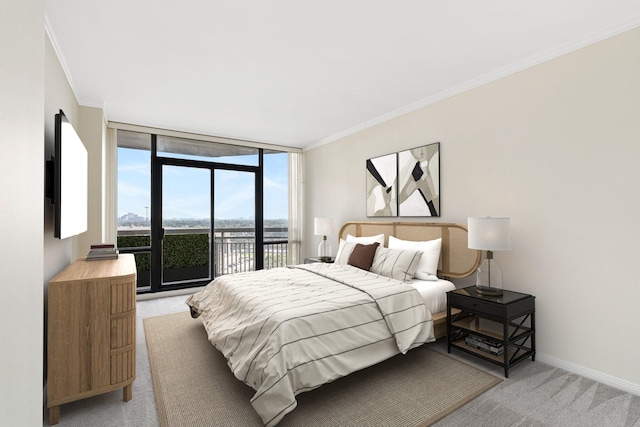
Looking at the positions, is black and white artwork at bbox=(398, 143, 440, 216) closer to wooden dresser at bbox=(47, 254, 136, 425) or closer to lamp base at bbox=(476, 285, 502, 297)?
lamp base at bbox=(476, 285, 502, 297)

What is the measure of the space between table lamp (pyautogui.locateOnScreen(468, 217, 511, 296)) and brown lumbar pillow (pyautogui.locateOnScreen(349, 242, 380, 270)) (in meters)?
1.16

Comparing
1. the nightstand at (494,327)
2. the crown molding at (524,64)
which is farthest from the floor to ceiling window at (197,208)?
the nightstand at (494,327)

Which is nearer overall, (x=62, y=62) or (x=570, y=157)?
(x=570, y=157)

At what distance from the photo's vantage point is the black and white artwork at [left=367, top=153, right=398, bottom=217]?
4.07 metres

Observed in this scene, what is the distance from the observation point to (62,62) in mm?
2727

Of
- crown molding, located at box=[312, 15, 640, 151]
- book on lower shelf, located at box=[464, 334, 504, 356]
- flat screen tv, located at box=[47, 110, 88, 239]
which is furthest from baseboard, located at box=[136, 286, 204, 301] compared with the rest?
book on lower shelf, located at box=[464, 334, 504, 356]

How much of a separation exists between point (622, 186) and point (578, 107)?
28.2 inches

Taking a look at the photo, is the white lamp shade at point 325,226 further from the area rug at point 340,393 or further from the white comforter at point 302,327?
the area rug at point 340,393

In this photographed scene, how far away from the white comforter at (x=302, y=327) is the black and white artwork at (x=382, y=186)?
134cm

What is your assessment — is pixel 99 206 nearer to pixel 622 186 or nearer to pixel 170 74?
pixel 170 74

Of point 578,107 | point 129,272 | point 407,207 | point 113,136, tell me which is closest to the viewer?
point 129,272

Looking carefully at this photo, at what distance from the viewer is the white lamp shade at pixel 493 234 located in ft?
8.36

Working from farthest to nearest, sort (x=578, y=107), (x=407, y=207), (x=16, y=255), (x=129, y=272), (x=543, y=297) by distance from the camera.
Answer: (x=407, y=207)
(x=543, y=297)
(x=578, y=107)
(x=129, y=272)
(x=16, y=255)

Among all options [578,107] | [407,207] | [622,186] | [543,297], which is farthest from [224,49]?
[543,297]
